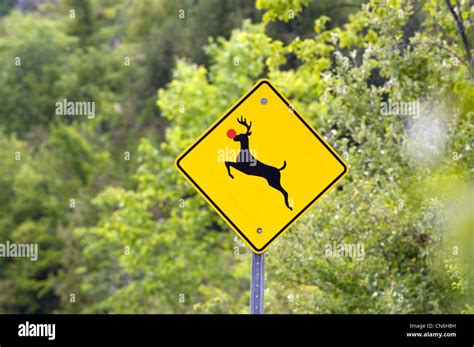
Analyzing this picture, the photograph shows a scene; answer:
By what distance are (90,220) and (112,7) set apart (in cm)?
4108

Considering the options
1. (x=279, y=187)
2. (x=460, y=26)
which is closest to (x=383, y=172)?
(x=460, y=26)

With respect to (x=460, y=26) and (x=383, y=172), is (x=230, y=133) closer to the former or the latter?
(x=383, y=172)

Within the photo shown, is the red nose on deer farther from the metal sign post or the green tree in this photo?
the green tree

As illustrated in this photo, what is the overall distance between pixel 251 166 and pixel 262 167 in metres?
0.10

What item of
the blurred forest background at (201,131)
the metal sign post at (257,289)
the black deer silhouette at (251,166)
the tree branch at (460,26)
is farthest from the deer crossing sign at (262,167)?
the tree branch at (460,26)

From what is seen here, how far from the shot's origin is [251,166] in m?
7.79

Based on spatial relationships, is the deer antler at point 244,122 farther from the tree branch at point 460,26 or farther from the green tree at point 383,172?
the tree branch at point 460,26

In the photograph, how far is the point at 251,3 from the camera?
138 feet

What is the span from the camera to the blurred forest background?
38.9 feet

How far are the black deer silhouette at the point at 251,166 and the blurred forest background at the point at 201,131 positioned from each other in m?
3.10

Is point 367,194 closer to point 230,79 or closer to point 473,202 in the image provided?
point 473,202
